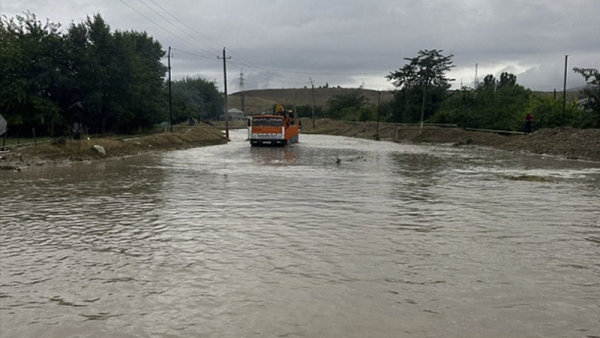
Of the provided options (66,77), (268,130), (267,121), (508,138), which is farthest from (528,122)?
(66,77)

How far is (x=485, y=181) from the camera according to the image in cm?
1744

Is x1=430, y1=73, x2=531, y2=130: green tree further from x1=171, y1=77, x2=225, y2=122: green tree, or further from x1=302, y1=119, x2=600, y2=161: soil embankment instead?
x1=171, y1=77, x2=225, y2=122: green tree

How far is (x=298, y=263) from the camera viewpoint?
22.8 ft

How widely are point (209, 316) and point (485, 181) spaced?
14453 mm

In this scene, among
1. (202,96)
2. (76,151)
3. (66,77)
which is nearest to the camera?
(76,151)

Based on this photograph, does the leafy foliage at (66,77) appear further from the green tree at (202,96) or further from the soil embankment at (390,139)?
the green tree at (202,96)

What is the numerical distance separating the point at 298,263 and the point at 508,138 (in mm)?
38079

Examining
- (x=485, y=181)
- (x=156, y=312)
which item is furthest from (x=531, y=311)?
(x=485, y=181)

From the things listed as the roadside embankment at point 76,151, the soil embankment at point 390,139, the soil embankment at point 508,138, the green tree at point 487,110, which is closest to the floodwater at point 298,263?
the roadside embankment at point 76,151

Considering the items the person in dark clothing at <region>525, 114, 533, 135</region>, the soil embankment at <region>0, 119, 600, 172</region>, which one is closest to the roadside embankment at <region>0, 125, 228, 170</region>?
the soil embankment at <region>0, 119, 600, 172</region>

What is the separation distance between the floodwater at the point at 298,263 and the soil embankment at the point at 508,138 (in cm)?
1811

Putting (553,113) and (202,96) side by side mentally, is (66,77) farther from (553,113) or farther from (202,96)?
(202,96)

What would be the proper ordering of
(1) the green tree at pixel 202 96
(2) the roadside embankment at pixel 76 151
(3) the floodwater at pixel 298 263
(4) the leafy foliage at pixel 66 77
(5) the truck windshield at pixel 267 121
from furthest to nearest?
(1) the green tree at pixel 202 96 < (5) the truck windshield at pixel 267 121 < (4) the leafy foliage at pixel 66 77 < (2) the roadside embankment at pixel 76 151 < (3) the floodwater at pixel 298 263

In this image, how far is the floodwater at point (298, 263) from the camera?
4.97 metres
